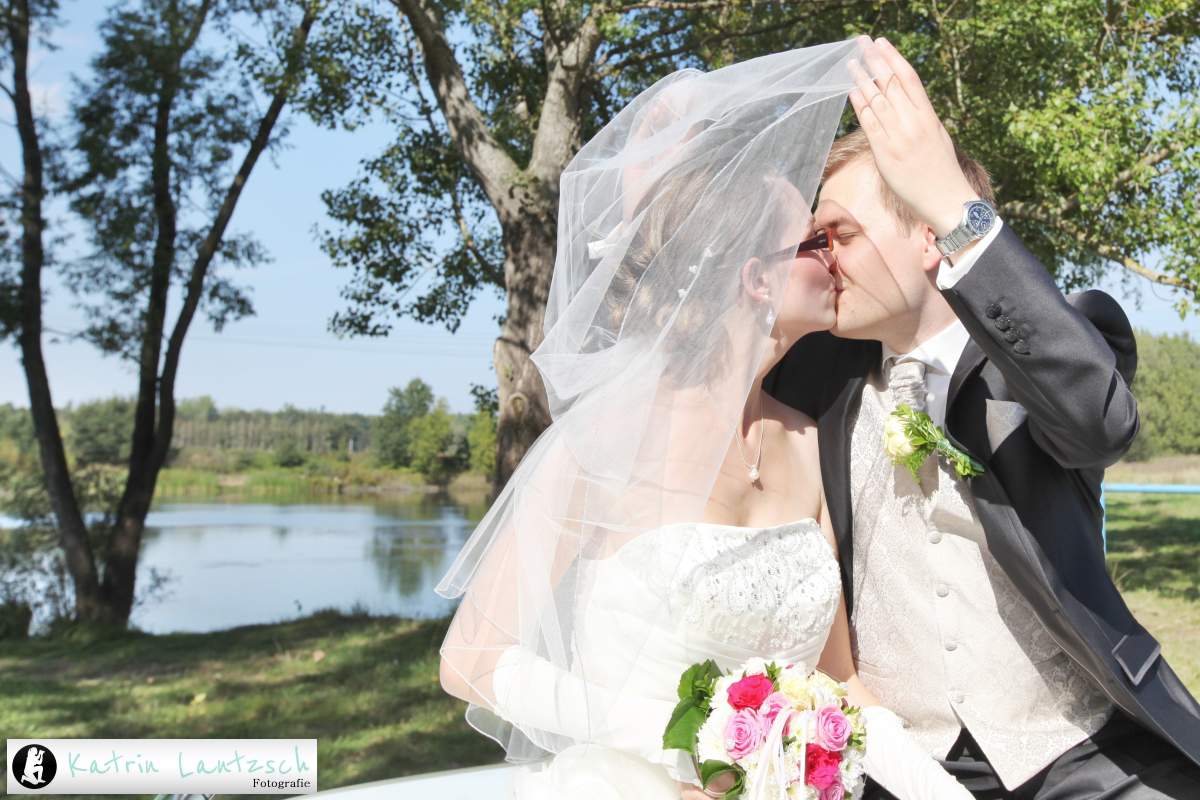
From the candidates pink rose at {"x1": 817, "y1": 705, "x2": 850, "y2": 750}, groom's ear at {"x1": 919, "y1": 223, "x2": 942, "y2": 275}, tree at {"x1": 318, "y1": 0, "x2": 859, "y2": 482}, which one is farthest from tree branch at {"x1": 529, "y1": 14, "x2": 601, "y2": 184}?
pink rose at {"x1": 817, "y1": 705, "x2": 850, "y2": 750}

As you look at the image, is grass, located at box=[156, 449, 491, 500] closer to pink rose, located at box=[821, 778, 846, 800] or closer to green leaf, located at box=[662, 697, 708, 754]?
green leaf, located at box=[662, 697, 708, 754]

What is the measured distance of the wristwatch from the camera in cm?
175

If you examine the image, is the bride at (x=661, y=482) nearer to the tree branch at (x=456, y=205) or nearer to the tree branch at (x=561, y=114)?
the tree branch at (x=561, y=114)

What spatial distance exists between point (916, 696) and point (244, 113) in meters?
10.3

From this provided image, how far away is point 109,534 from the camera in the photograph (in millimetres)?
10773

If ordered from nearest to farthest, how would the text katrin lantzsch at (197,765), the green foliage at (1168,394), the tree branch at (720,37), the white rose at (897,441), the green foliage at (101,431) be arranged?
the white rose at (897,441), the text katrin lantzsch at (197,765), the tree branch at (720,37), the green foliage at (101,431), the green foliage at (1168,394)

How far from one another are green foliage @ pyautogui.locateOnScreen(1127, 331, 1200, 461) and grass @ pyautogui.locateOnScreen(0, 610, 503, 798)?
8.45 meters

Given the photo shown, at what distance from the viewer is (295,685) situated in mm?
7168

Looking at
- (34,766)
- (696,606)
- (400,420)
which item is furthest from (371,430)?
(696,606)

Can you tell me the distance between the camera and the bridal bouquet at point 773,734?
184cm

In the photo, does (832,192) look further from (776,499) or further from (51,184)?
(51,184)

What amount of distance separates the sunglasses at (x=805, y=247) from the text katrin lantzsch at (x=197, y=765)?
179cm

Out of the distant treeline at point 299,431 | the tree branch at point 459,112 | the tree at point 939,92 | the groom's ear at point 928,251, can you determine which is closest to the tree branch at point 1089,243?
the tree at point 939,92

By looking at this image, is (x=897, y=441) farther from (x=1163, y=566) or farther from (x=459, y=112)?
(x=1163, y=566)
